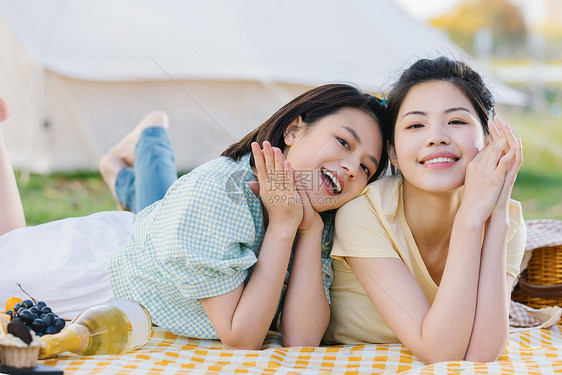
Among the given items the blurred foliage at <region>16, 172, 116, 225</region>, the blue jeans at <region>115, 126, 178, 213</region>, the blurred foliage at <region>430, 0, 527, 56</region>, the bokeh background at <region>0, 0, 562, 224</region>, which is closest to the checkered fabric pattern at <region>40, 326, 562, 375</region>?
the blue jeans at <region>115, 126, 178, 213</region>

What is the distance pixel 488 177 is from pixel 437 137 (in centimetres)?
9

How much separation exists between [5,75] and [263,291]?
2.70m

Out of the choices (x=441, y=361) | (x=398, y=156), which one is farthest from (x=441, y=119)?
(x=441, y=361)

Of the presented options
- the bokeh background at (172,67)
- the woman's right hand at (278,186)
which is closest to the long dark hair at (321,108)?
the woman's right hand at (278,186)

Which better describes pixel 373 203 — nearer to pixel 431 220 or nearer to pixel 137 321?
pixel 431 220

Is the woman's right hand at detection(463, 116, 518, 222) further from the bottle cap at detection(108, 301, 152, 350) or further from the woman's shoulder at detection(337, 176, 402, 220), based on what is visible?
the bottle cap at detection(108, 301, 152, 350)

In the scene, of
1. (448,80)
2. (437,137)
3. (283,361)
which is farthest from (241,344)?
(448,80)

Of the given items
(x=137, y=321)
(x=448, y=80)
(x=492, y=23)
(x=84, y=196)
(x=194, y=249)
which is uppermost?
(x=492, y=23)

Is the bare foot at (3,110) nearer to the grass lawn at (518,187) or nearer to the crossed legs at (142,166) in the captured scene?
the crossed legs at (142,166)

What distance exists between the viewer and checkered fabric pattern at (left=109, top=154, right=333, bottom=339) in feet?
3.02

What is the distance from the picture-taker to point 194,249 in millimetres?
917

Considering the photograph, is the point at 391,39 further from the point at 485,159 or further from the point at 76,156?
the point at 485,159

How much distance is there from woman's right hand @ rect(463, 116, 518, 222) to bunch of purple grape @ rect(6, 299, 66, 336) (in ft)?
2.00

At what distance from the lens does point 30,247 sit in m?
1.25
